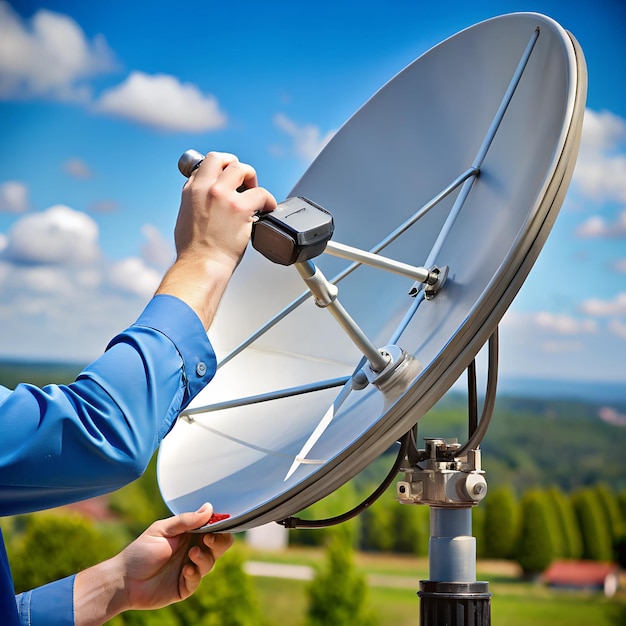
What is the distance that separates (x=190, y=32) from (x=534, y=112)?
11119 mm

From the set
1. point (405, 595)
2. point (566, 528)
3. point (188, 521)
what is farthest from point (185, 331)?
point (566, 528)

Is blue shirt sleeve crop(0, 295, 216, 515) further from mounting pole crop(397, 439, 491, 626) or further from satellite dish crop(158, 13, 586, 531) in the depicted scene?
mounting pole crop(397, 439, 491, 626)

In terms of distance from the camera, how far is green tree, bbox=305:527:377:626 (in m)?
8.81

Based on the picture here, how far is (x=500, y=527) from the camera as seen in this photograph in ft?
34.5

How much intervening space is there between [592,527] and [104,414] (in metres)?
11.0

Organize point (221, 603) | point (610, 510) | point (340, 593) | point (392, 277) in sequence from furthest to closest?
point (610, 510) → point (340, 593) → point (221, 603) → point (392, 277)

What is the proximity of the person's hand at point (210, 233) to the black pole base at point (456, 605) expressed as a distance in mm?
808

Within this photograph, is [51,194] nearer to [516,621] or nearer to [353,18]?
[353,18]

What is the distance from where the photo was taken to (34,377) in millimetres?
11930

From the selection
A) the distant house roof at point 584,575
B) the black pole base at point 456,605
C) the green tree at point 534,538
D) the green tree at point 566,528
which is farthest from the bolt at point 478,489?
the distant house roof at point 584,575

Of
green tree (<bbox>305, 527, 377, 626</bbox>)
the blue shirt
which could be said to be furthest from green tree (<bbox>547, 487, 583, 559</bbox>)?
the blue shirt

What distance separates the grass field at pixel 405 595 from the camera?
34.5 ft

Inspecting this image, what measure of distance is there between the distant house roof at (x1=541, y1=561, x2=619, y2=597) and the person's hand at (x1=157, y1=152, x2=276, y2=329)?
415 inches

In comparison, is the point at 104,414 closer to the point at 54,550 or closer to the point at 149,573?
the point at 149,573
